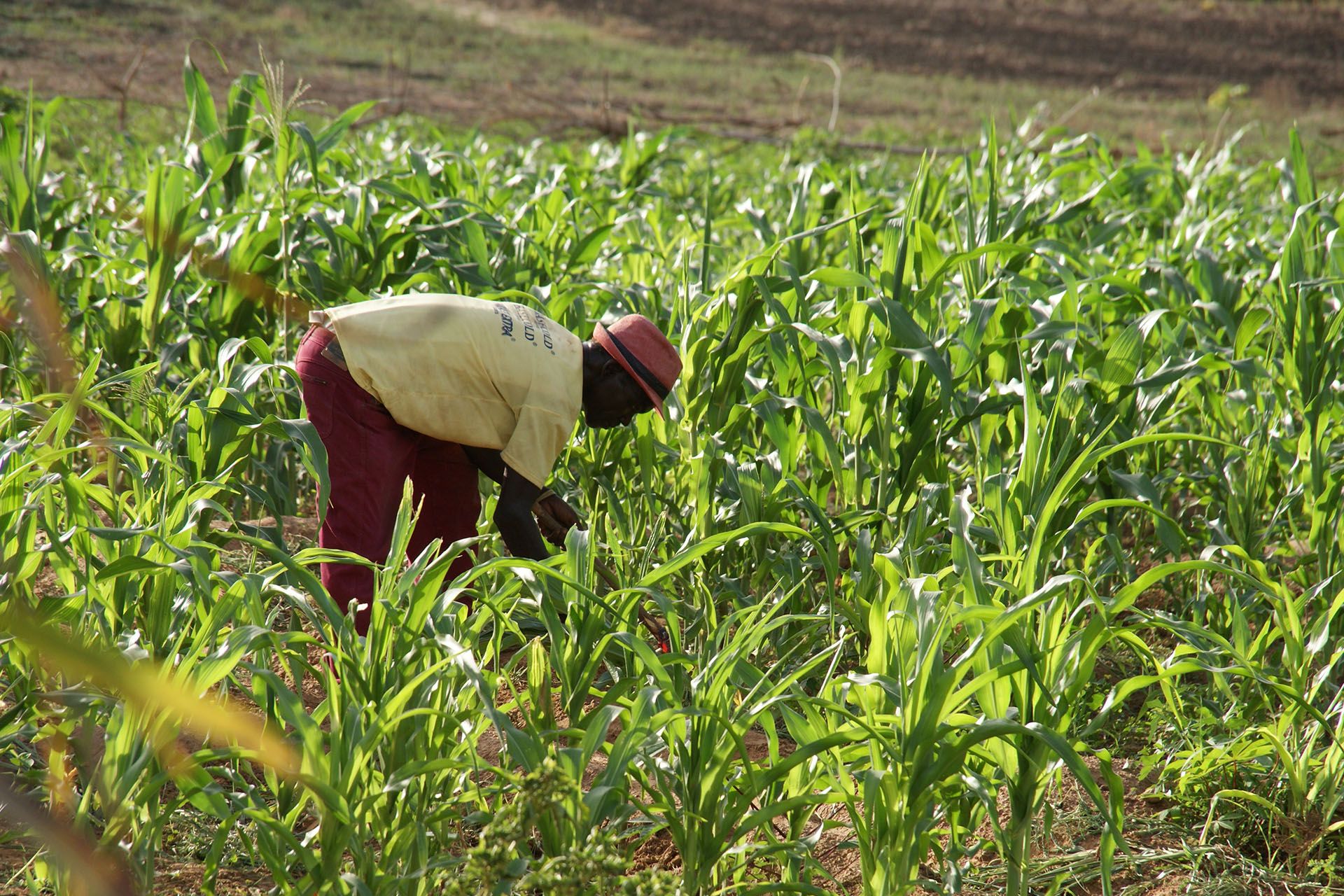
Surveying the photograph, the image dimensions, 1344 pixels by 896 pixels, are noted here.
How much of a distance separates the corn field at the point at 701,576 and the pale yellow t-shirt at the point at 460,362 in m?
0.25

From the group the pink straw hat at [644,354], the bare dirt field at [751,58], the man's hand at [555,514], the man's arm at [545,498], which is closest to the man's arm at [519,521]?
the man's arm at [545,498]

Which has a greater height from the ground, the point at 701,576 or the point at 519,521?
the point at 519,521

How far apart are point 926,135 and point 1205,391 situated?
46.7ft

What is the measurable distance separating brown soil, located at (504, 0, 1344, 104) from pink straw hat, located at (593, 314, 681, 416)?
952 inches

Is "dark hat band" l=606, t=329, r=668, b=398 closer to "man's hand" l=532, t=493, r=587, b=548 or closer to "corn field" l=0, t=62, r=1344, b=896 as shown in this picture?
"corn field" l=0, t=62, r=1344, b=896

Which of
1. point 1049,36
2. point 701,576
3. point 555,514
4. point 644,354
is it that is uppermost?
point 1049,36

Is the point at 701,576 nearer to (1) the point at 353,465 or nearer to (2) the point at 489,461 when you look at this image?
(2) the point at 489,461

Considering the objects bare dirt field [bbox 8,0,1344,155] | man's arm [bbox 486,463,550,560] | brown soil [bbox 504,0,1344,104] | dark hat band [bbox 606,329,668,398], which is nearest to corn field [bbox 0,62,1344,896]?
man's arm [bbox 486,463,550,560]

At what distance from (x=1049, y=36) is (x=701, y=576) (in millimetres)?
28574

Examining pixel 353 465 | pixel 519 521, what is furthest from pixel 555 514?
pixel 353 465

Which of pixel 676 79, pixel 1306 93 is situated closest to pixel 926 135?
pixel 676 79

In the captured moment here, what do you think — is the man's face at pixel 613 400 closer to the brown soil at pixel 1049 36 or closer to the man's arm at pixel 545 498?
the man's arm at pixel 545 498

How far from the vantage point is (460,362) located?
2527 mm

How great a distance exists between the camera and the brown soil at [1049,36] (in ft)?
80.9
